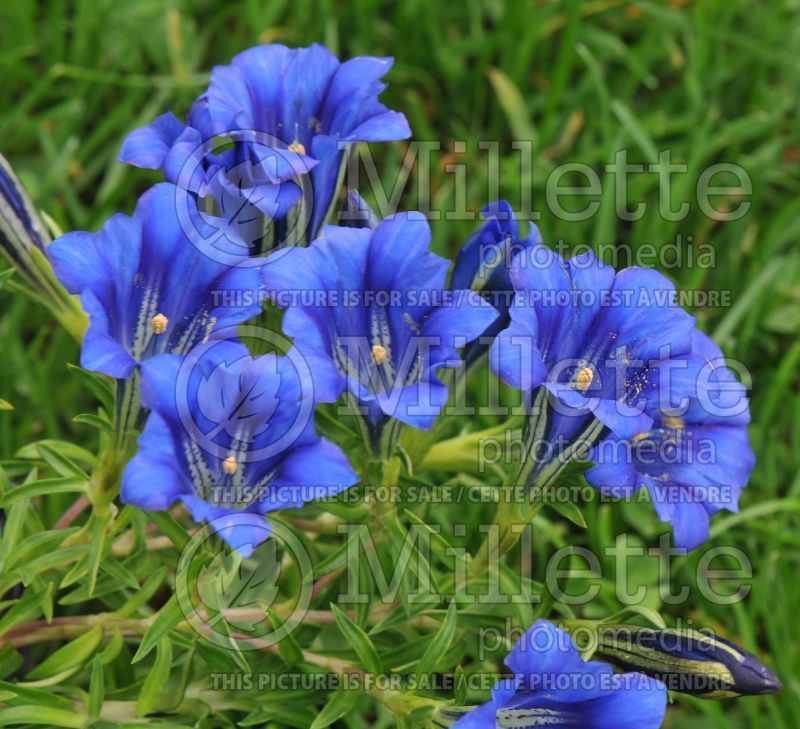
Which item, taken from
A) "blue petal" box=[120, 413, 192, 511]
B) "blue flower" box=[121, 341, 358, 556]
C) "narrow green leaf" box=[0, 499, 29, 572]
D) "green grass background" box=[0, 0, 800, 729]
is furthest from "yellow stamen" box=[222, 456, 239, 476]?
"green grass background" box=[0, 0, 800, 729]

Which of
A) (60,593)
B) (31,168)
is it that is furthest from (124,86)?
(60,593)

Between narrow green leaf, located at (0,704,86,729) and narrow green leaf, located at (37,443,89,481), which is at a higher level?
narrow green leaf, located at (37,443,89,481)

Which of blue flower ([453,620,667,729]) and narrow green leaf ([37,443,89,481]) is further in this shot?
narrow green leaf ([37,443,89,481])

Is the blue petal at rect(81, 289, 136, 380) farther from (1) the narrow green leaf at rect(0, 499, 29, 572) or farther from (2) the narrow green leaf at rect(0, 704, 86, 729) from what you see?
(2) the narrow green leaf at rect(0, 704, 86, 729)

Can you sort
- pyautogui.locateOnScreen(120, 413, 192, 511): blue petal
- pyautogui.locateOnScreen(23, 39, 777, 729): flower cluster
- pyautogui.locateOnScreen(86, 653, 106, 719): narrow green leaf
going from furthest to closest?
pyautogui.locateOnScreen(86, 653, 106, 719): narrow green leaf → pyautogui.locateOnScreen(23, 39, 777, 729): flower cluster → pyautogui.locateOnScreen(120, 413, 192, 511): blue petal

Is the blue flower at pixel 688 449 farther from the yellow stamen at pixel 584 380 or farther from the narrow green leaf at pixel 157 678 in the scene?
the narrow green leaf at pixel 157 678

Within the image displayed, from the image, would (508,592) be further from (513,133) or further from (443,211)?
(513,133)

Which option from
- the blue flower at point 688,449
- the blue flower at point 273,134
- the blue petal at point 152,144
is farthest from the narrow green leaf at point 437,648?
the blue petal at point 152,144

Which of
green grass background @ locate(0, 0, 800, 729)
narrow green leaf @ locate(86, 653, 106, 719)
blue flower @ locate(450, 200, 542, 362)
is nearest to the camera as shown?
narrow green leaf @ locate(86, 653, 106, 719)
